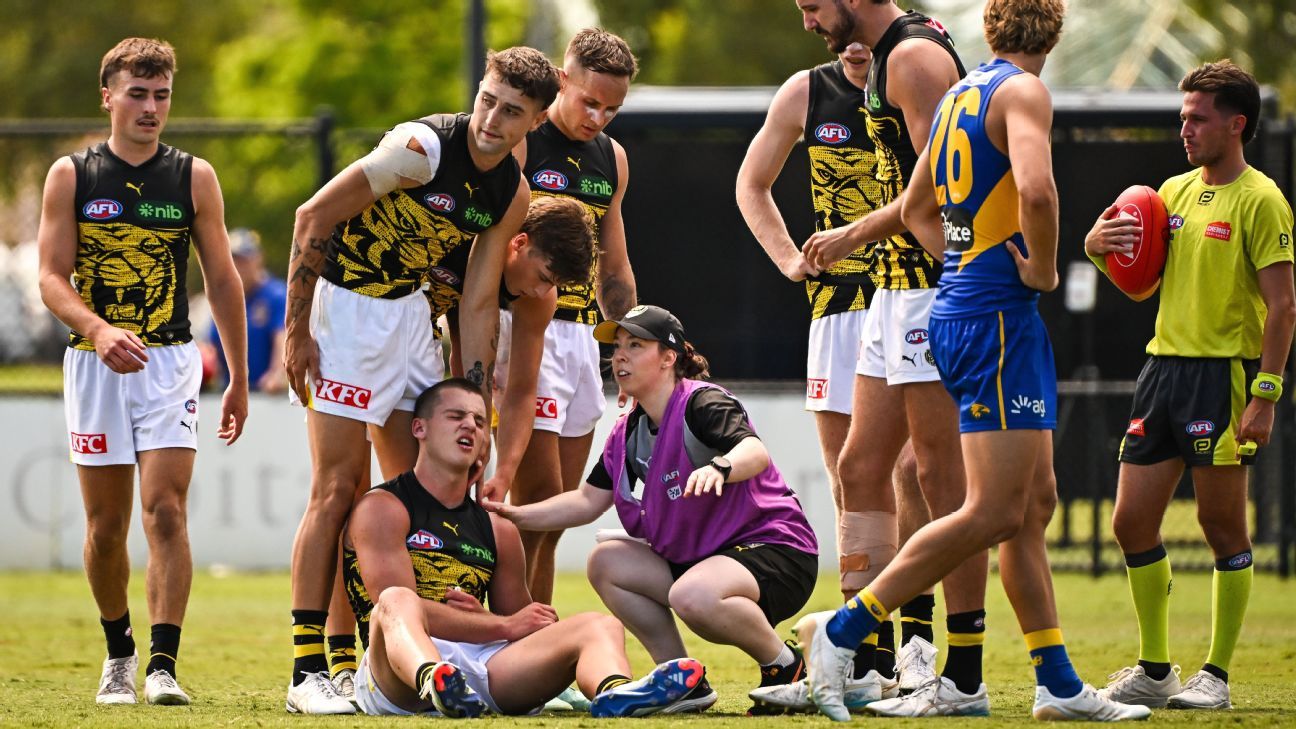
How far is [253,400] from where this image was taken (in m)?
12.0

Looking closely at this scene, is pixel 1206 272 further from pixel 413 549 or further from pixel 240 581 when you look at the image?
pixel 240 581

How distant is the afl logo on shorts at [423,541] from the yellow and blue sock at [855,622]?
1404 millimetres

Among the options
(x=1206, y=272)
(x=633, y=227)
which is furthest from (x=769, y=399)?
(x=1206, y=272)

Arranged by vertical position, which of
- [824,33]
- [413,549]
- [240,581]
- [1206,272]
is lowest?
[240,581]

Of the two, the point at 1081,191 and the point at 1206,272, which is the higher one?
the point at 1081,191

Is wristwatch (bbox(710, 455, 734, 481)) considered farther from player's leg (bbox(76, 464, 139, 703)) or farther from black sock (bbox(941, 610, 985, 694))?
player's leg (bbox(76, 464, 139, 703))

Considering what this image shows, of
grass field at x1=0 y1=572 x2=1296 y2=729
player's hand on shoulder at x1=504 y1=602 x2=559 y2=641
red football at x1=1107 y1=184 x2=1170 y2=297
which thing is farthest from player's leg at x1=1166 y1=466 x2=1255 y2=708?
player's hand on shoulder at x1=504 y1=602 x2=559 y2=641

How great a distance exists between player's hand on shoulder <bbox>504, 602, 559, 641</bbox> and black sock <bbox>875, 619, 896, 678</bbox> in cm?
126

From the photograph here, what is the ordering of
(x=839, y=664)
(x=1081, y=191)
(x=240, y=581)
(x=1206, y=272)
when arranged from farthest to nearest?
(x=1081, y=191)
(x=240, y=581)
(x=1206, y=272)
(x=839, y=664)

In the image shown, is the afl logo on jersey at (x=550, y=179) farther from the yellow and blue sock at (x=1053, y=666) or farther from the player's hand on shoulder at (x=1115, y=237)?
the yellow and blue sock at (x=1053, y=666)

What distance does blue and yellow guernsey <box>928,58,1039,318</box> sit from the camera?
5270mm

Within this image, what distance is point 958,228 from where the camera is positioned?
17.6ft

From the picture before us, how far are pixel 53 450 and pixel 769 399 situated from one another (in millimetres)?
4914

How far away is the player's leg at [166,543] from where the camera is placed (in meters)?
6.54
